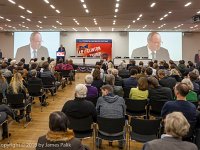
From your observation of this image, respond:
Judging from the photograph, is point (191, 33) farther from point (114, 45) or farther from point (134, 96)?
point (134, 96)

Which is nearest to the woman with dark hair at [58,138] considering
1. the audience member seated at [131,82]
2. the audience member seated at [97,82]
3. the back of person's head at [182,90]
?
the back of person's head at [182,90]

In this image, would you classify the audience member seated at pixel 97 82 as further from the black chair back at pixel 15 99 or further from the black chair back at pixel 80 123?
the black chair back at pixel 80 123

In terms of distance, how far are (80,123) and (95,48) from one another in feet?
71.3

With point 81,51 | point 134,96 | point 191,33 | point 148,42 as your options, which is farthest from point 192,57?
point 134,96

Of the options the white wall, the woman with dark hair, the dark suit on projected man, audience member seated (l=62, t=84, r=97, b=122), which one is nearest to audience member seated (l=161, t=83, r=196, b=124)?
audience member seated (l=62, t=84, r=97, b=122)

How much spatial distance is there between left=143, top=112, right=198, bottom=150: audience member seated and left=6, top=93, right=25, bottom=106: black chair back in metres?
4.28

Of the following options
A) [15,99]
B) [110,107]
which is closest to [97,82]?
[15,99]

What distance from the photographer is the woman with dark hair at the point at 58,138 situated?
2.39 m

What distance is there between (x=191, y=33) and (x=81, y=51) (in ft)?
38.4

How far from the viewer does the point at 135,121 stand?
149 inches

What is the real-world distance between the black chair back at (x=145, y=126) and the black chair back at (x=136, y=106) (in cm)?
142

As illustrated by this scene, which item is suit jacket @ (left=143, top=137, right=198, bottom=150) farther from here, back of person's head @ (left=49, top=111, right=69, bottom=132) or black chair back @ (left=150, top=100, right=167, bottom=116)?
black chair back @ (left=150, top=100, right=167, bottom=116)

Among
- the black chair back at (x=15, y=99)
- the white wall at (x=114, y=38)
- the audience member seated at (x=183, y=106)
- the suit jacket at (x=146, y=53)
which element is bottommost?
the black chair back at (x=15, y=99)

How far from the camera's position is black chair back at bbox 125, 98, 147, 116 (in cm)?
525
